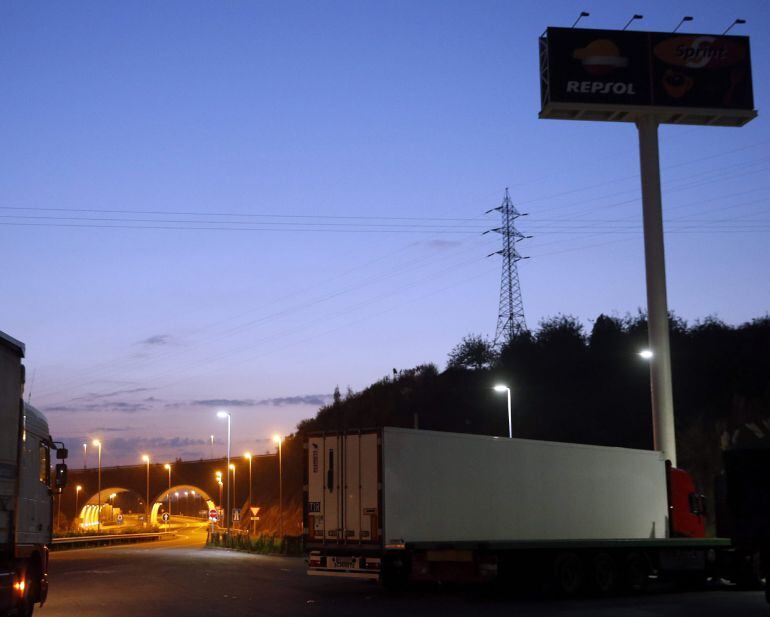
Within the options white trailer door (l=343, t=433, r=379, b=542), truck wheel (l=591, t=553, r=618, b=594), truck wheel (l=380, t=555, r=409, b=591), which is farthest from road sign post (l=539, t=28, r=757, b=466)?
white trailer door (l=343, t=433, r=379, b=542)

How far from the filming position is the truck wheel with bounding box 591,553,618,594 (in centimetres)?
2236

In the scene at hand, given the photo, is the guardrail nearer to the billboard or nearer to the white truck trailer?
the billboard

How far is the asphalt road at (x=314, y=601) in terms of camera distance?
58.9 feet

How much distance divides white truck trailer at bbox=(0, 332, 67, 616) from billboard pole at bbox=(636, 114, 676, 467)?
26.1 meters

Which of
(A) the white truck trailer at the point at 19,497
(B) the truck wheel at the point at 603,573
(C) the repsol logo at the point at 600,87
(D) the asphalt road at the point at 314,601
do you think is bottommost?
(D) the asphalt road at the point at 314,601

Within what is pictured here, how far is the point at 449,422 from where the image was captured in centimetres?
7781

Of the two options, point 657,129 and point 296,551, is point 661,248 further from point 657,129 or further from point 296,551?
point 296,551

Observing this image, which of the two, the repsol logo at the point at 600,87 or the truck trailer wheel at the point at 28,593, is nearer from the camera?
the truck trailer wheel at the point at 28,593

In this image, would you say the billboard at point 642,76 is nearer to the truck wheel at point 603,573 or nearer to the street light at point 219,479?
the truck wheel at point 603,573

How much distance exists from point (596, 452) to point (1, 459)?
1563 cm

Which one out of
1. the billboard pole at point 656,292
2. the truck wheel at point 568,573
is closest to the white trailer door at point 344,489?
the truck wheel at point 568,573

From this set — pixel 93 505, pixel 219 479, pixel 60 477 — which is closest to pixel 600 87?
pixel 60 477

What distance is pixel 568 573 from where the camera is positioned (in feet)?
71.9

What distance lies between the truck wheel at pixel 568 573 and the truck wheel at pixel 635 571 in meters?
1.58
